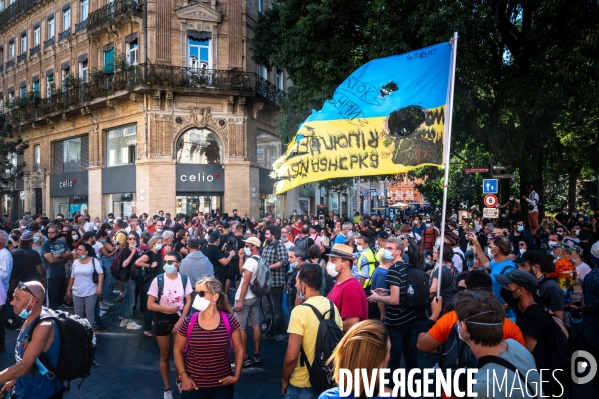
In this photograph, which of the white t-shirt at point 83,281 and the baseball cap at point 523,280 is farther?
the white t-shirt at point 83,281

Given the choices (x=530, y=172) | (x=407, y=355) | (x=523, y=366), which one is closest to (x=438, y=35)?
(x=530, y=172)

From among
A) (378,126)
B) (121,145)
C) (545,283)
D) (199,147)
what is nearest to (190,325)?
(378,126)

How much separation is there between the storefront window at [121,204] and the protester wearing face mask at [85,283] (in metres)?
14.7

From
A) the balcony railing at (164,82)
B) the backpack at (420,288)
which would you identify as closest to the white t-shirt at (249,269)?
the backpack at (420,288)

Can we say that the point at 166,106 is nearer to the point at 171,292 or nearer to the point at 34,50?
the point at 34,50

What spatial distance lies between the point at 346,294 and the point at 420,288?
1.36m

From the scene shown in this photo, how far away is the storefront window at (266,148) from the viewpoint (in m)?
24.7

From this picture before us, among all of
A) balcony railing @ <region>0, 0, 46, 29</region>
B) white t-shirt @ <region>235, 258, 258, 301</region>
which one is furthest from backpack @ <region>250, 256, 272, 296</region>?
balcony railing @ <region>0, 0, 46, 29</region>

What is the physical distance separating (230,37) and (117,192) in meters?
9.79

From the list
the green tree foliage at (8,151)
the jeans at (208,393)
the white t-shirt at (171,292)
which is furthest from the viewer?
the green tree foliage at (8,151)

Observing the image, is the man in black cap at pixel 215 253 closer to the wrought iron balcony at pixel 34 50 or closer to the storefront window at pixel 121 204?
the storefront window at pixel 121 204

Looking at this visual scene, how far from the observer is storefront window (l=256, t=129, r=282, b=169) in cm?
2469

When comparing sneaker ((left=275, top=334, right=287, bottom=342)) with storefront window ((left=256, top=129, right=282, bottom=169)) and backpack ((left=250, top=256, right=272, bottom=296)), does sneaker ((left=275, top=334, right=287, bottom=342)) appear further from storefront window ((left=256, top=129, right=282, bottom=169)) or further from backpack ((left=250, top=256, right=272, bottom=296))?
storefront window ((left=256, top=129, right=282, bottom=169))

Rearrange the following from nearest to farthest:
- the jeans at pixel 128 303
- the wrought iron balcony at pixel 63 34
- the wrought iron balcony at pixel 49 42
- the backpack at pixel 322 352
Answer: the backpack at pixel 322 352 < the jeans at pixel 128 303 < the wrought iron balcony at pixel 63 34 < the wrought iron balcony at pixel 49 42
